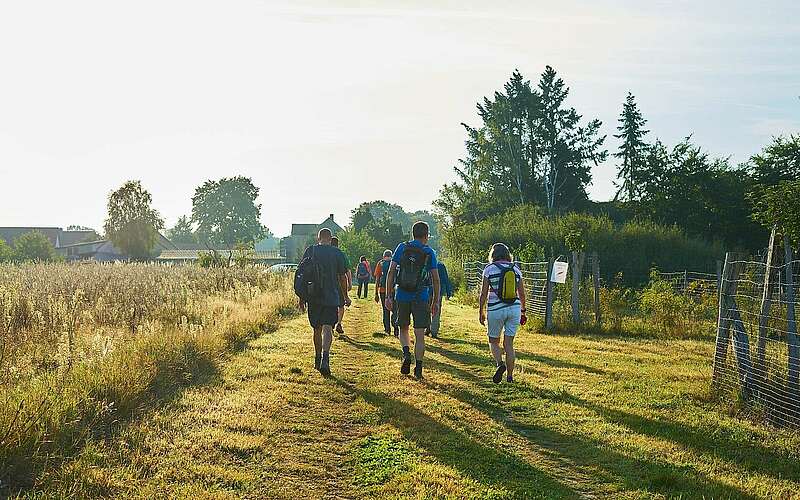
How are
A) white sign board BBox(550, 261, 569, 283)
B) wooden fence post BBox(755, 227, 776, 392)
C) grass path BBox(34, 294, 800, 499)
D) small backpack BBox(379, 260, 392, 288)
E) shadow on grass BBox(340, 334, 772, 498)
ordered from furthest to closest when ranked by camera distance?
white sign board BBox(550, 261, 569, 283) < small backpack BBox(379, 260, 392, 288) < wooden fence post BBox(755, 227, 776, 392) < shadow on grass BBox(340, 334, 772, 498) < grass path BBox(34, 294, 800, 499)

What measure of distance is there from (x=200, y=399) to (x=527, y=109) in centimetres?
4824

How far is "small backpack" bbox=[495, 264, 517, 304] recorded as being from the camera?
809 cm

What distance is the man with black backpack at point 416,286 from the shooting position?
28.9 ft

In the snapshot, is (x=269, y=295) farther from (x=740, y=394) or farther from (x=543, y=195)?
(x=543, y=195)

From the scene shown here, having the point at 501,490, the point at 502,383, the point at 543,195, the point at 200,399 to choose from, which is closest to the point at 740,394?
the point at 502,383

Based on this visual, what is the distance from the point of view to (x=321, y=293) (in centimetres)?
916

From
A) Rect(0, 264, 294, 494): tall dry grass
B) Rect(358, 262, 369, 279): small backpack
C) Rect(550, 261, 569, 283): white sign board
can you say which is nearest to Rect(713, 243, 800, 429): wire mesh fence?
Rect(550, 261, 569, 283): white sign board

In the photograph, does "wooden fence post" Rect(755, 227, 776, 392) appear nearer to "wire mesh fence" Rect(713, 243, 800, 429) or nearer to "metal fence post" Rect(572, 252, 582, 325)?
"wire mesh fence" Rect(713, 243, 800, 429)

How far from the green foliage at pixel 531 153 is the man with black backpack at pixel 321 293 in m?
42.2

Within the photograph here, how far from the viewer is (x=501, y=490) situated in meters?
4.66

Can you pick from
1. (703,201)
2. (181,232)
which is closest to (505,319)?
(703,201)

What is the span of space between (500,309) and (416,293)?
1.32m

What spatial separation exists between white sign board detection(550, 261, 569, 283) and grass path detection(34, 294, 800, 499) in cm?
539

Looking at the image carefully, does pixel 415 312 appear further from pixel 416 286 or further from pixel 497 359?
pixel 497 359
